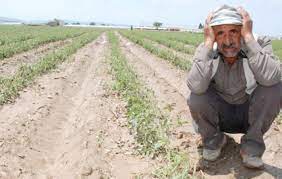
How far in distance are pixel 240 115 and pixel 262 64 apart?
0.65m

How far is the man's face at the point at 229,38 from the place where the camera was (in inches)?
138

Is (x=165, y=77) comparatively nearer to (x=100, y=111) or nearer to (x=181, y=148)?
(x=100, y=111)

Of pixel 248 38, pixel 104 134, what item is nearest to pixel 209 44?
pixel 248 38

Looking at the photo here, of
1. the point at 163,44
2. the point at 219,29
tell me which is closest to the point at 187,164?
the point at 219,29

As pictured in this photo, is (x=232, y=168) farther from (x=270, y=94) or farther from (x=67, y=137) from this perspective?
(x=67, y=137)

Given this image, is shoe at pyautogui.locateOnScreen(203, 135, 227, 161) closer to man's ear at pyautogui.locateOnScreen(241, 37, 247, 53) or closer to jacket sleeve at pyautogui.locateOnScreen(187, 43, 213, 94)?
jacket sleeve at pyautogui.locateOnScreen(187, 43, 213, 94)

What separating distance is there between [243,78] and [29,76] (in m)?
6.03

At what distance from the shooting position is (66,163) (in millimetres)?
4445

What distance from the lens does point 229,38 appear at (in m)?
3.53

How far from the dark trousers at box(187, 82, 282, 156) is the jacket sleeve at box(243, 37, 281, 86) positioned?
144 mm

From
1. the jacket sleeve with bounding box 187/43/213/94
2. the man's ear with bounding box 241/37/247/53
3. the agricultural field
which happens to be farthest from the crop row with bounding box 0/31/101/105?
the man's ear with bounding box 241/37/247/53

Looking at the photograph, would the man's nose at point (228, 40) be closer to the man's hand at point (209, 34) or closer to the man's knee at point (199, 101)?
the man's hand at point (209, 34)

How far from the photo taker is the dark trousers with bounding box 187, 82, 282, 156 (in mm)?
3609

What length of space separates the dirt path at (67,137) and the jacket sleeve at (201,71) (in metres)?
0.97
